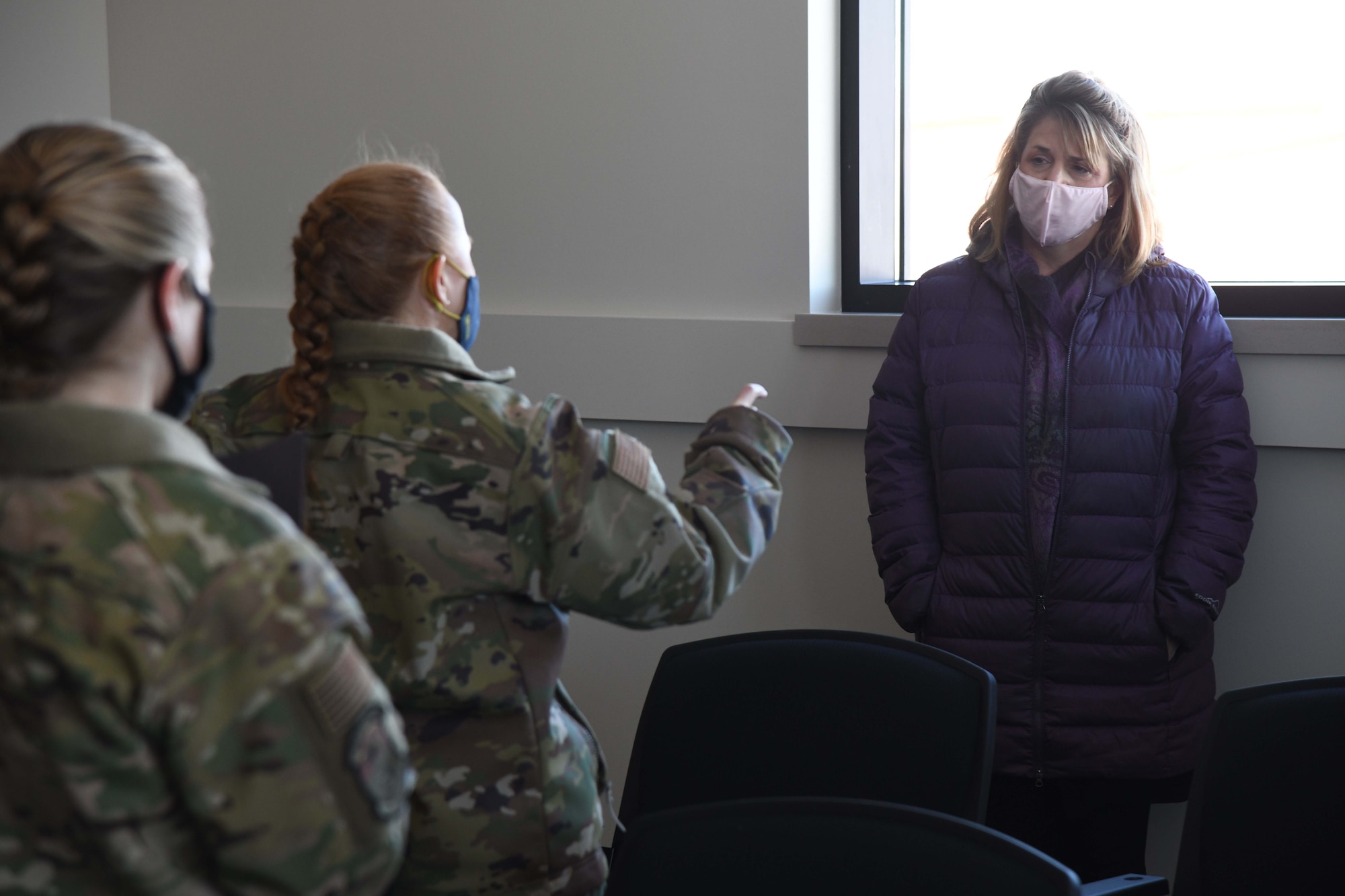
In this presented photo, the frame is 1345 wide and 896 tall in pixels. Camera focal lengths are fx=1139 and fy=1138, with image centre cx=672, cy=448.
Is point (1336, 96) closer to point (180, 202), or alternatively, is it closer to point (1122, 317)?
point (1122, 317)

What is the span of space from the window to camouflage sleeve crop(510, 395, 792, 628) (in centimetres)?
120

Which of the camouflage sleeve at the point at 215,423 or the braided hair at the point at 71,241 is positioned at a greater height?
the braided hair at the point at 71,241

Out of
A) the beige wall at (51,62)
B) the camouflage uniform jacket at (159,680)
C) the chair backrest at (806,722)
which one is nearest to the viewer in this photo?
the camouflage uniform jacket at (159,680)

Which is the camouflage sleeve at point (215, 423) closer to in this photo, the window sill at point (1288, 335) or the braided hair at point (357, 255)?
the braided hair at point (357, 255)

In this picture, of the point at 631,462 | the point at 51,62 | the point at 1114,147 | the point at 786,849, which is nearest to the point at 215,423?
the point at 631,462

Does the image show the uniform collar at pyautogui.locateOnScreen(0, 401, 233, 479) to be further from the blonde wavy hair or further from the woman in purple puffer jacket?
the blonde wavy hair

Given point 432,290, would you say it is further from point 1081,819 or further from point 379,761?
point 1081,819

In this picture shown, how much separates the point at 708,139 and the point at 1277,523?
143 cm

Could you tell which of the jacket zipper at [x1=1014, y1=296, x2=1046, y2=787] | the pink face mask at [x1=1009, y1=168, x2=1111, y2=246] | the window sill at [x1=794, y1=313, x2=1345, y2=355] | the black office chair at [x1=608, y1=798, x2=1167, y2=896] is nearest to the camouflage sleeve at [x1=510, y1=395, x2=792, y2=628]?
the black office chair at [x1=608, y1=798, x2=1167, y2=896]

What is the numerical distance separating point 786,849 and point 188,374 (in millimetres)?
740

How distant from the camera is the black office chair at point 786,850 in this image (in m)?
1.13

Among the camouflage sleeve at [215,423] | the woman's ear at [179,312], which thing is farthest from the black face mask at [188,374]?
the camouflage sleeve at [215,423]

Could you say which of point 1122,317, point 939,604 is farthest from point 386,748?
point 1122,317

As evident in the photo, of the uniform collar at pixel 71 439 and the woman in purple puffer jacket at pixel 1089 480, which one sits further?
the woman in purple puffer jacket at pixel 1089 480
